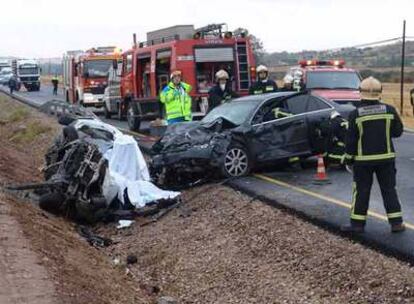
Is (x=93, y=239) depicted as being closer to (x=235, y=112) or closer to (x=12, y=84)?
(x=235, y=112)

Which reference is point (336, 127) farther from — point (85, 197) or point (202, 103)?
point (202, 103)

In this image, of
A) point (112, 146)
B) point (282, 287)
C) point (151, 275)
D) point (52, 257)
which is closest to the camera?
point (282, 287)

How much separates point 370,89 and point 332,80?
13.7 m

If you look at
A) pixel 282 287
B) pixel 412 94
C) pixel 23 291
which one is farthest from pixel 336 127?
pixel 23 291

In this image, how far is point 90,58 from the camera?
3591cm

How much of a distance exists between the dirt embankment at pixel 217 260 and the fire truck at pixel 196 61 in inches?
354

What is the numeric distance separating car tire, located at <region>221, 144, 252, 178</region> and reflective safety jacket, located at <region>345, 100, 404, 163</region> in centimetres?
459

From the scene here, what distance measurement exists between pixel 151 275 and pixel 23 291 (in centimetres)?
307

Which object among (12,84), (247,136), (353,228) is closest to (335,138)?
(247,136)

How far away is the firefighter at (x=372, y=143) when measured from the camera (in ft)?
25.1

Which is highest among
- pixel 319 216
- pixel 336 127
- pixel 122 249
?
pixel 336 127

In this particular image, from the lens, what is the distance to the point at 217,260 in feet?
28.9

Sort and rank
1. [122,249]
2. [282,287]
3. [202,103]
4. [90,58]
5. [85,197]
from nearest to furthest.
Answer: [282,287] → [122,249] → [85,197] → [202,103] → [90,58]

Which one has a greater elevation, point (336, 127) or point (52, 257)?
point (336, 127)
